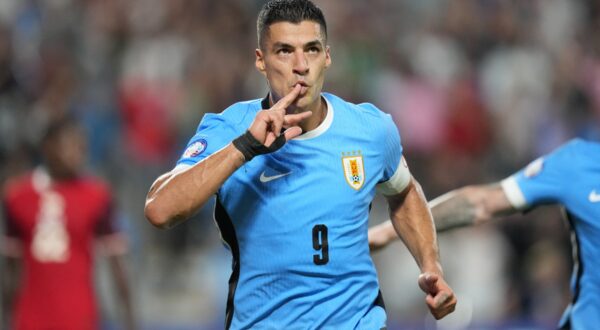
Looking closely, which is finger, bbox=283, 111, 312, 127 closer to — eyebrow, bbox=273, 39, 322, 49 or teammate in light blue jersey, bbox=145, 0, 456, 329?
teammate in light blue jersey, bbox=145, 0, 456, 329

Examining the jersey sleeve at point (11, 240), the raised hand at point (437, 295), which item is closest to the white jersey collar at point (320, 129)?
the raised hand at point (437, 295)

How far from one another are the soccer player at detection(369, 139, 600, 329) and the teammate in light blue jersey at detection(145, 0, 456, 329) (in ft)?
2.86

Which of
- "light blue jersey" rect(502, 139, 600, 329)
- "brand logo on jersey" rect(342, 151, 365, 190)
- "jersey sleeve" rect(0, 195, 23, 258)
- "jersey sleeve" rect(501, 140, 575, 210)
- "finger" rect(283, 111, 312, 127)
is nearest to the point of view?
"finger" rect(283, 111, 312, 127)

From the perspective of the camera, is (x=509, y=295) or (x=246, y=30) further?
(x=246, y=30)

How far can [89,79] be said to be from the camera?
42.7 ft

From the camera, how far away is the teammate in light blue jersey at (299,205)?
17.1ft

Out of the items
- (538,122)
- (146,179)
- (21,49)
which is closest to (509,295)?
(538,122)

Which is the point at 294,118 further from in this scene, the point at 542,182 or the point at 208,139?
the point at 542,182

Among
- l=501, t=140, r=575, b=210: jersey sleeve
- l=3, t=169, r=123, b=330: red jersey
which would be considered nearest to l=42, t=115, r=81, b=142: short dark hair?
l=3, t=169, r=123, b=330: red jersey

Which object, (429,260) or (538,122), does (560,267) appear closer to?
(538,122)

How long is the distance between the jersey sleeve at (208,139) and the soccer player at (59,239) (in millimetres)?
3731

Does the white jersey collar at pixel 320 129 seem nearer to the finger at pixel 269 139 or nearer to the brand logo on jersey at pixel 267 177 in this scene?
the brand logo on jersey at pixel 267 177

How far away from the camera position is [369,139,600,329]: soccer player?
6188 millimetres

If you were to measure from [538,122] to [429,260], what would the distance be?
25.0 feet
